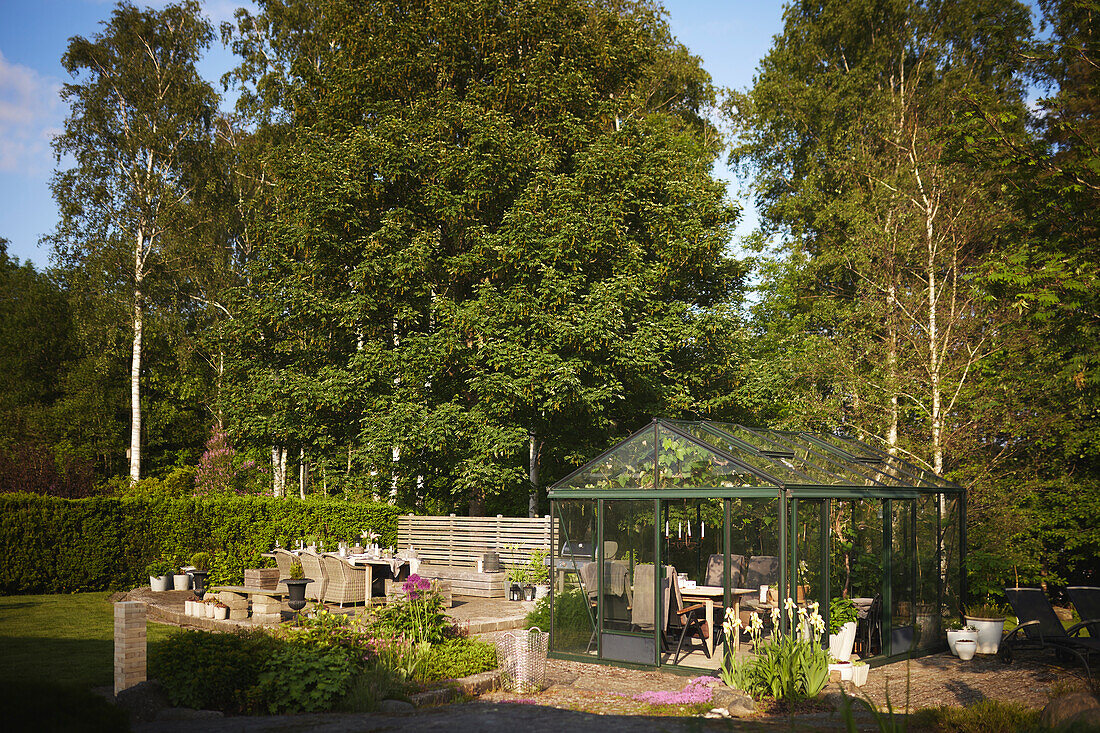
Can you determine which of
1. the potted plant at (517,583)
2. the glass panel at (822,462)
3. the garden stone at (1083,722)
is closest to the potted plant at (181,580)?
the potted plant at (517,583)

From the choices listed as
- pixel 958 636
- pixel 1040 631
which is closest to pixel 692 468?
pixel 958 636

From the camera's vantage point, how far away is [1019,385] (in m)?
16.7

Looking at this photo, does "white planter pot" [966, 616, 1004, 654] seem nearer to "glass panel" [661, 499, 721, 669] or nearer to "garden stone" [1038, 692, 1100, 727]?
"glass panel" [661, 499, 721, 669]

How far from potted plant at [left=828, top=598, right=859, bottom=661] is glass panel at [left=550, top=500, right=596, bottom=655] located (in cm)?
285

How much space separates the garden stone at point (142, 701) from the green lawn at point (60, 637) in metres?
0.44

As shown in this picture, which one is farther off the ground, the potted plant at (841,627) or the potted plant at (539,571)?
the potted plant at (841,627)

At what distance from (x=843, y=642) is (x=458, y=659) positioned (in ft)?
14.2

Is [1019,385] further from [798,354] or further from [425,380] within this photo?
[425,380]

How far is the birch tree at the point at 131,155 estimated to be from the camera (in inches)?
982

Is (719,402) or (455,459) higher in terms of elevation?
(719,402)

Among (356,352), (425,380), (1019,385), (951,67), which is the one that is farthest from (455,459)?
(951,67)

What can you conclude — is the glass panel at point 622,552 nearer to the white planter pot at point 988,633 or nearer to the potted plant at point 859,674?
the potted plant at point 859,674

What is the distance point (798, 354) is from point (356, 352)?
11.5m

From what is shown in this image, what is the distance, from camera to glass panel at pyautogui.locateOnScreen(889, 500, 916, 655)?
429 inches
